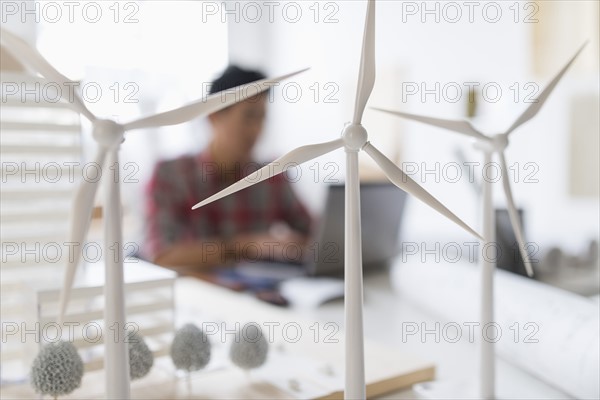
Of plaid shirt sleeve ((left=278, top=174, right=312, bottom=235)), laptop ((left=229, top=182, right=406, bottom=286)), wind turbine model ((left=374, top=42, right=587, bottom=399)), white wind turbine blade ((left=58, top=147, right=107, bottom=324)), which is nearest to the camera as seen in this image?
white wind turbine blade ((left=58, top=147, right=107, bottom=324))

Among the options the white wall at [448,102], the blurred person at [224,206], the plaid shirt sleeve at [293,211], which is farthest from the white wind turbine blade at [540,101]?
the plaid shirt sleeve at [293,211]

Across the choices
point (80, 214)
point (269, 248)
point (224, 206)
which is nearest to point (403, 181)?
point (80, 214)

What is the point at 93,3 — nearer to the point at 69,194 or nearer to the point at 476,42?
the point at 69,194

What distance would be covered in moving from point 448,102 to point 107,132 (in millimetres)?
1598

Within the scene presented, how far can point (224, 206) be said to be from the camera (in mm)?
2342

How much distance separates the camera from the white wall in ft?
4.90

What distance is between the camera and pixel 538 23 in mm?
1513

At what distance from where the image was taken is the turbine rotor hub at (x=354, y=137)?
0.50 metres

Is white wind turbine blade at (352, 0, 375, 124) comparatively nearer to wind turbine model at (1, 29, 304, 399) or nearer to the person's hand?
wind turbine model at (1, 29, 304, 399)

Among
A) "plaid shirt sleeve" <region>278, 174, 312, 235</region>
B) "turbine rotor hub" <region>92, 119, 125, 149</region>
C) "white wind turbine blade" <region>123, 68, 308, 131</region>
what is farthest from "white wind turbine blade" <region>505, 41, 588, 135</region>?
"plaid shirt sleeve" <region>278, 174, 312, 235</region>

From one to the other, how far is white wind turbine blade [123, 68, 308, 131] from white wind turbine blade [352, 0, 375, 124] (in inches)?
2.3

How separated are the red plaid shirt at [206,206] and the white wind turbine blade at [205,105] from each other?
1.53 meters

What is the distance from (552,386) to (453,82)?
131 centimetres

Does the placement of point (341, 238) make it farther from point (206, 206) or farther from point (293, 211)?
point (293, 211)
